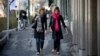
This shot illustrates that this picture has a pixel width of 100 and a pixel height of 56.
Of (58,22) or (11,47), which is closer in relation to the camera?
(58,22)

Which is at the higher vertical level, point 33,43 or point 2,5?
point 2,5

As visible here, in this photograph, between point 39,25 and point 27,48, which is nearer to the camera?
point 39,25

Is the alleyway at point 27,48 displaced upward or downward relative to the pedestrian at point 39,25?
downward

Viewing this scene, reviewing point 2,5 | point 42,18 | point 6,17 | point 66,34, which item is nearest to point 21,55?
point 42,18

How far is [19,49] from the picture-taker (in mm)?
17672

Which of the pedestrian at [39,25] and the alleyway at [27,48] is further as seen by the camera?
the alleyway at [27,48]

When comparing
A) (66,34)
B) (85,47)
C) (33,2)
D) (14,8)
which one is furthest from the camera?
(33,2)

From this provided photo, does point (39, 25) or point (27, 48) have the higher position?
point (39, 25)

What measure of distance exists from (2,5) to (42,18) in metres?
17.9

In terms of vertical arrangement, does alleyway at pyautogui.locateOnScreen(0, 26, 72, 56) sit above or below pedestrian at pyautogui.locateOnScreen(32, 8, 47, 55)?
below

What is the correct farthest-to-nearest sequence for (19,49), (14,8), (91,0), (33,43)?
(14,8) < (33,43) < (19,49) < (91,0)

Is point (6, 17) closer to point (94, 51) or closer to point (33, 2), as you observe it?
point (94, 51)

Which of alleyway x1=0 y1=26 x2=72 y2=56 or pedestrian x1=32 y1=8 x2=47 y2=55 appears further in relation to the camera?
alleyway x1=0 y1=26 x2=72 y2=56

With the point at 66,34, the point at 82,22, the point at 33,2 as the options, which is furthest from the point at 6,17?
the point at 33,2
